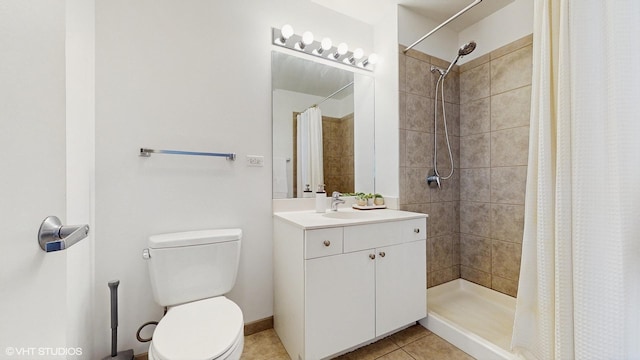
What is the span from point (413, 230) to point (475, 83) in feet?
5.04

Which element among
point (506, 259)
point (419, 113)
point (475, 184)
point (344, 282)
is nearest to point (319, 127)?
point (419, 113)

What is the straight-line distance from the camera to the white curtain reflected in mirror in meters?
1.90

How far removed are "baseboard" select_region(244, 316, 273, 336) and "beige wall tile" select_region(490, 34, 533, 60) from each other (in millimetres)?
2728

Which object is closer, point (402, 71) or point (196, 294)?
point (196, 294)

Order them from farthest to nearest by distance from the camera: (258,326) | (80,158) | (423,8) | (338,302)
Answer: (423,8) → (258,326) → (338,302) → (80,158)

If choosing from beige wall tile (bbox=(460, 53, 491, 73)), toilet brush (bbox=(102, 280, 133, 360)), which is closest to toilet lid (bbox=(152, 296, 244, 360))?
toilet brush (bbox=(102, 280, 133, 360))

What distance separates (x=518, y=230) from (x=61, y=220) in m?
2.53

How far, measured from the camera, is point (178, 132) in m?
1.51

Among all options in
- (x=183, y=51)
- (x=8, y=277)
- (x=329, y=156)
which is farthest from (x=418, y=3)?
(x=8, y=277)

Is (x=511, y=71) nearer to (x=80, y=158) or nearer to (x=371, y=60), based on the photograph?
(x=371, y=60)

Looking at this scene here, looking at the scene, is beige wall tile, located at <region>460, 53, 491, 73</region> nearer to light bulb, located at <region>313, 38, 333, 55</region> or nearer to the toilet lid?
light bulb, located at <region>313, 38, 333, 55</region>

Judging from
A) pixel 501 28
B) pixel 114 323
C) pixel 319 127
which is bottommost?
pixel 114 323

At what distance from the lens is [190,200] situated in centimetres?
153

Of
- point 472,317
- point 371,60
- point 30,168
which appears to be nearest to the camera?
point 30,168
